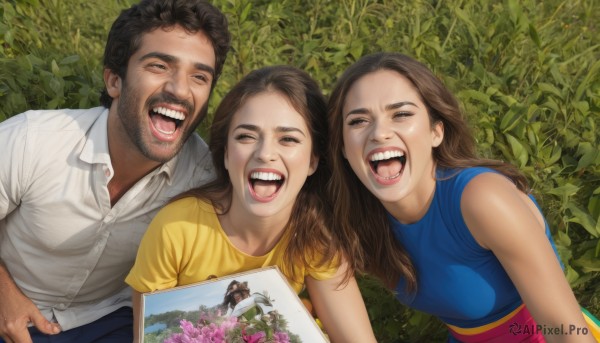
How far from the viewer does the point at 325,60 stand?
328 centimetres

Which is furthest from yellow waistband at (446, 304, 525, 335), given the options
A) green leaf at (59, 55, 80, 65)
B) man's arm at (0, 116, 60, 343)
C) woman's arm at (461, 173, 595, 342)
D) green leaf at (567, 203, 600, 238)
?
green leaf at (59, 55, 80, 65)

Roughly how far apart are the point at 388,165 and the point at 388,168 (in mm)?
11

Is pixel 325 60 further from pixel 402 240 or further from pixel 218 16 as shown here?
pixel 402 240

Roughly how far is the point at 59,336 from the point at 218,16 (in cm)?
132

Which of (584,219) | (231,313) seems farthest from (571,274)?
(231,313)

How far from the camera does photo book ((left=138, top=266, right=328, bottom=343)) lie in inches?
77.5

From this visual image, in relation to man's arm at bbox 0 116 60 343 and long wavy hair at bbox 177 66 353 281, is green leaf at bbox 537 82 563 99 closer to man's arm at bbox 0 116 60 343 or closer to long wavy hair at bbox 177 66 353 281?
long wavy hair at bbox 177 66 353 281

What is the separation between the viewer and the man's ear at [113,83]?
98.7 inches

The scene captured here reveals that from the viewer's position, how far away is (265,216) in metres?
2.14

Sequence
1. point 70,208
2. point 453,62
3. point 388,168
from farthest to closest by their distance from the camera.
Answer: point 453,62
point 70,208
point 388,168

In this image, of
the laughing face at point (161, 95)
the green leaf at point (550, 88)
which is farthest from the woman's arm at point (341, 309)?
the green leaf at point (550, 88)

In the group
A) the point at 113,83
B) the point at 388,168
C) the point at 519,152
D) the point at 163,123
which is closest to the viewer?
the point at 388,168

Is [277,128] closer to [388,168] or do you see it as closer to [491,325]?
[388,168]

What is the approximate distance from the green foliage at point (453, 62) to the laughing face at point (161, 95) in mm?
437
